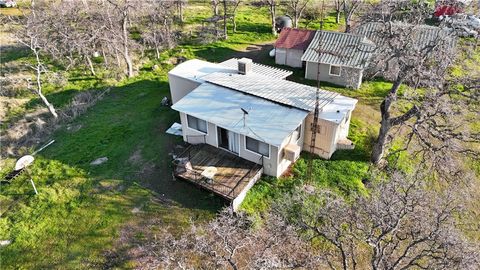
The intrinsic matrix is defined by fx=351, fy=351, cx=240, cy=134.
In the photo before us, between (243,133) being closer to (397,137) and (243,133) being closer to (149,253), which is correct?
(149,253)

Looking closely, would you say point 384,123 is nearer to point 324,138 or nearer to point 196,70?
point 324,138

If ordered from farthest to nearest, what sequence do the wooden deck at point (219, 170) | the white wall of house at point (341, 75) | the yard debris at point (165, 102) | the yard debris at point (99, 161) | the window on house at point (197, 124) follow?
the white wall of house at point (341, 75)
the yard debris at point (165, 102)
the yard debris at point (99, 161)
the window on house at point (197, 124)
the wooden deck at point (219, 170)

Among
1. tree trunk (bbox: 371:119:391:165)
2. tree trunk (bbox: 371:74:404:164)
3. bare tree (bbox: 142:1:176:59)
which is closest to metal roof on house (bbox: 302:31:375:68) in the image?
tree trunk (bbox: 371:74:404:164)

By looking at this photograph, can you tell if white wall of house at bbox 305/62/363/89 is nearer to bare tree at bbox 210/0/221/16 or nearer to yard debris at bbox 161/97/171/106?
yard debris at bbox 161/97/171/106

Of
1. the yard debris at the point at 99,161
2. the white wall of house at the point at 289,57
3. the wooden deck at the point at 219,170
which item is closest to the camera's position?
the wooden deck at the point at 219,170

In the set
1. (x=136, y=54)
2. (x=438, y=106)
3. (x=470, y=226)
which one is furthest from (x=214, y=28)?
(x=470, y=226)

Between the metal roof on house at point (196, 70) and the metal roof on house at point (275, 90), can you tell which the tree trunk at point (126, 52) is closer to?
the metal roof on house at point (196, 70)

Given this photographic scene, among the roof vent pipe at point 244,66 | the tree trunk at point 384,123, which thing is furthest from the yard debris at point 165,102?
the tree trunk at point 384,123

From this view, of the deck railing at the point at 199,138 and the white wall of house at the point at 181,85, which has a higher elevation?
the white wall of house at the point at 181,85

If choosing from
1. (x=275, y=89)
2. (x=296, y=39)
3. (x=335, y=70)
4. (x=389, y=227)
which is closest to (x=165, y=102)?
(x=275, y=89)
